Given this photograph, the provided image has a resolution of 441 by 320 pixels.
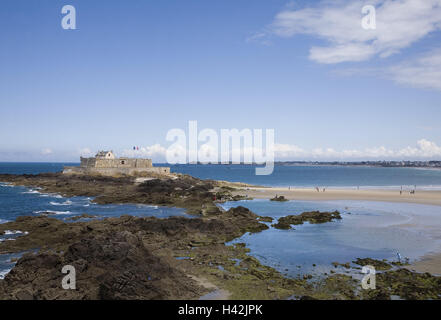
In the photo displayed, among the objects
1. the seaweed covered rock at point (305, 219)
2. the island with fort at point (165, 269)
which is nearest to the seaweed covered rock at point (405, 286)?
the island with fort at point (165, 269)

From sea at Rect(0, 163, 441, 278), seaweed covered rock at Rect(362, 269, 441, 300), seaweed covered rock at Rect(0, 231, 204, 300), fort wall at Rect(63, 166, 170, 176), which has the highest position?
fort wall at Rect(63, 166, 170, 176)

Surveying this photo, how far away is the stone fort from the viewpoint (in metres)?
74.1

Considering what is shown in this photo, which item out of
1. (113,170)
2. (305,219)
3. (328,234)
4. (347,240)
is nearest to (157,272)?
(347,240)

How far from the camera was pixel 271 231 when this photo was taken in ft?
83.2

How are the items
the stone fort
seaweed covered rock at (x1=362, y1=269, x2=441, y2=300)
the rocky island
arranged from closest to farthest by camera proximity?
the rocky island
seaweed covered rock at (x1=362, y1=269, x2=441, y2=300)
the stone fort

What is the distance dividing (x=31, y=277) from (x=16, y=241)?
8.69m

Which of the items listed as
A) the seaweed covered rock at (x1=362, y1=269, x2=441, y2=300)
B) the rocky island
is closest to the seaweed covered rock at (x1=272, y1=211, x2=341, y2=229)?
the rocky island

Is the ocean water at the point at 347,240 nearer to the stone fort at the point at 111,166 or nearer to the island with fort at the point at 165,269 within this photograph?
the island with fort at the point at 165,269

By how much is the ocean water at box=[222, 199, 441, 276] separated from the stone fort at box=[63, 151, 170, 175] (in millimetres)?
47708

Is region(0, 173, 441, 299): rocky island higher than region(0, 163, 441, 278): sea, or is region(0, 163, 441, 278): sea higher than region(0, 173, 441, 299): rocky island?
region(0, 173, 441, 299): rocky island

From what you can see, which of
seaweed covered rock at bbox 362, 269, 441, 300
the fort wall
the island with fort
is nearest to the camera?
the island with fort

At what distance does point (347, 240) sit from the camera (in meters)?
22.1

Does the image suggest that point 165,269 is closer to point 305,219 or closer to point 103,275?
point 103,275

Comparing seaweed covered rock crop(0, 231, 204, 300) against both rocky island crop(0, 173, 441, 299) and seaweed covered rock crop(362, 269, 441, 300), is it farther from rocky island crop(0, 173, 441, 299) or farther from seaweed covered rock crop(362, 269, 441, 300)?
seaweed covered rock crop(362, 269, 441, 300)
